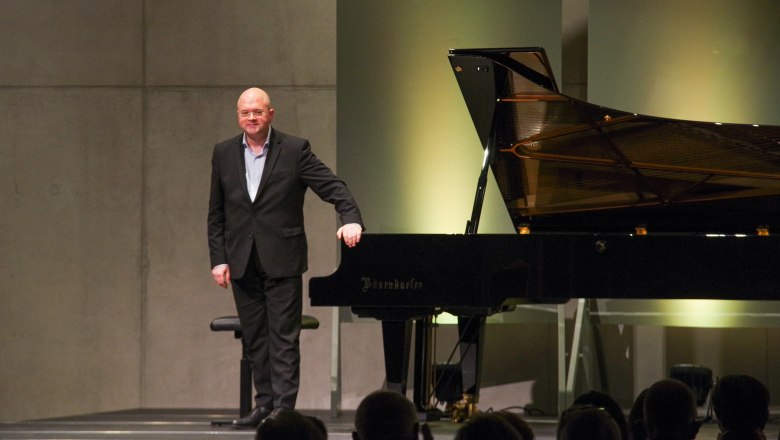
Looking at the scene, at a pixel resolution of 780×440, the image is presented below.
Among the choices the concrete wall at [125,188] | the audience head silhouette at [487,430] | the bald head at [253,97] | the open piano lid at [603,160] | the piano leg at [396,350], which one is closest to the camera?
the audience head silhouette at [487,430]

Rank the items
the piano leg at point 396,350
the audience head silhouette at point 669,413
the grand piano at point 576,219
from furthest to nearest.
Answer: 1. the piano leg at point 396,350
2. the grand piano at point 576,219
3. the audience head silhouette at point 669,413

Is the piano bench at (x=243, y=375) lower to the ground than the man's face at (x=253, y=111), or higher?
lower

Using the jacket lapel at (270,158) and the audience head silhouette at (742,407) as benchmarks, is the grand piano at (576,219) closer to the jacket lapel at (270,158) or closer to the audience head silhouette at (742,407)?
the jacket lapel at (270,158)

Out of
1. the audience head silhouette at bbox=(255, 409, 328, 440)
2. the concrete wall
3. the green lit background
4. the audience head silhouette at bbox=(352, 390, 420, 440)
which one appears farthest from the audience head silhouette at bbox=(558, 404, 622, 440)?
the concrete wall

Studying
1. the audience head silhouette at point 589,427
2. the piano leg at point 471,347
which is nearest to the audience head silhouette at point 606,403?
the audience head silhouette at point 589,427

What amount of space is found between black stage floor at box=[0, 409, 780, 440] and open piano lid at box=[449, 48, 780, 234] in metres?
0.90

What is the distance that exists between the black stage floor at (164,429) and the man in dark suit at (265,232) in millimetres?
182

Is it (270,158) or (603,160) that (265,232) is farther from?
(603,160)

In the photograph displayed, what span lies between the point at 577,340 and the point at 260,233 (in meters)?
2.05

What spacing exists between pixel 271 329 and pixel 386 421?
6.79 ft

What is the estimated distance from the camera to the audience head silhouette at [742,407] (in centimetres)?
269

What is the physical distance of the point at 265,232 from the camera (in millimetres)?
4426

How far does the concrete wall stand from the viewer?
6543 millimetres

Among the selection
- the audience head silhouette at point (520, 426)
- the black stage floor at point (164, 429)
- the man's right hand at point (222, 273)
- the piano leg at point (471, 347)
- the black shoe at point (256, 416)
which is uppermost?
the man's right hand at point (222, 273)
